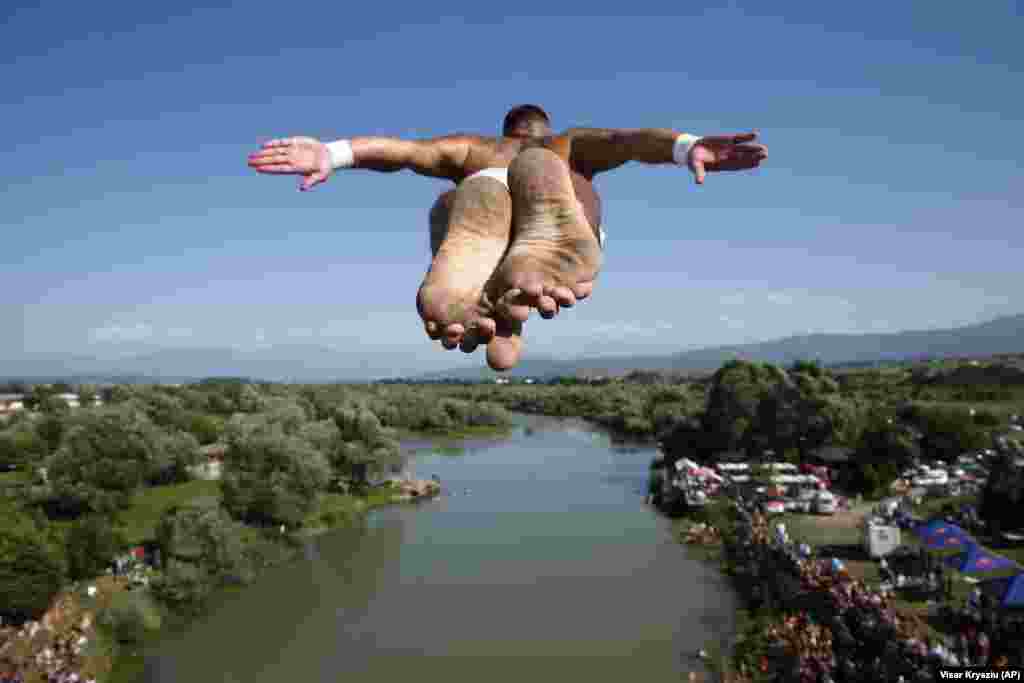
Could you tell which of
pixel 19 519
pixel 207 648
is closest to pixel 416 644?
pixel 207 648

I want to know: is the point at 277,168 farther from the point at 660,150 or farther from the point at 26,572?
the point at 26,572

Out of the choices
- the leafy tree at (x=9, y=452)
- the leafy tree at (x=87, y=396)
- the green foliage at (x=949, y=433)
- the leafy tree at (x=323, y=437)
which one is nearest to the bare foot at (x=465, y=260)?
the leafy tree at (x=323, y=437)

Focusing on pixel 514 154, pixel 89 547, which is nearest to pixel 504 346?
pixel 514 154

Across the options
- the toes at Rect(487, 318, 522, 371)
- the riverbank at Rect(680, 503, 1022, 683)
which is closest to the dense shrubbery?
the riverbank at Rect(680, 503, 1022, 683)

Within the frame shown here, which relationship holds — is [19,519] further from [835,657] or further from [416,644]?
[835,657]

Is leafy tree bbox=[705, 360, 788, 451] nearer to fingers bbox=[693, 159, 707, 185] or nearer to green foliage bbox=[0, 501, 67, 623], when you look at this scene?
green foliage bbox=[0, 501, 67, 623]
